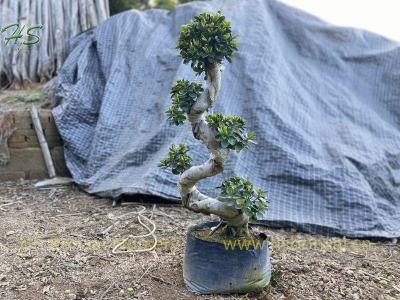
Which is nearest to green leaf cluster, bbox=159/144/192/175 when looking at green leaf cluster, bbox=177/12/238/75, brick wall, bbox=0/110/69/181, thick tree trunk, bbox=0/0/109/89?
green leaf cluster, bbox=177/12/238/75

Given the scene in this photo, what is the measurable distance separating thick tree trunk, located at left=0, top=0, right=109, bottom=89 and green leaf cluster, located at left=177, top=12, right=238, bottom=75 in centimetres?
341

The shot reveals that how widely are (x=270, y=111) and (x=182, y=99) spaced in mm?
1973

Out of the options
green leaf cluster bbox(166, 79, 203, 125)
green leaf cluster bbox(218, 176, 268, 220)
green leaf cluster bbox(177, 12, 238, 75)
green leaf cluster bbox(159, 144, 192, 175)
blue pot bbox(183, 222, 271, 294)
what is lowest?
blue pot bbox(183, 222, 271, 294)

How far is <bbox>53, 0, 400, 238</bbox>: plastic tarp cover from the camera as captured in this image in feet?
12.3

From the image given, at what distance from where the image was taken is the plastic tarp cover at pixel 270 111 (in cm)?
376

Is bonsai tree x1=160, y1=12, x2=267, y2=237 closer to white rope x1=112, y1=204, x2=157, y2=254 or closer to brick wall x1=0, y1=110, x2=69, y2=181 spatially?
white rope x1=112, y1=204, x2=157, y2=254

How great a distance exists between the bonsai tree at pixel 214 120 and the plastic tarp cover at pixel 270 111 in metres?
1.31

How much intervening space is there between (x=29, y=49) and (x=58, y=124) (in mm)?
1361

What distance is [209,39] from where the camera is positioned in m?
2.21

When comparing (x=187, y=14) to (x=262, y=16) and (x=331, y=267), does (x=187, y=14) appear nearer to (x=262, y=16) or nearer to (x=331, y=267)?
(x=262, y=16)

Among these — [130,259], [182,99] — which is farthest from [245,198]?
[130,259]

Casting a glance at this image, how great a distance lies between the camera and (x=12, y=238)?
3.19m

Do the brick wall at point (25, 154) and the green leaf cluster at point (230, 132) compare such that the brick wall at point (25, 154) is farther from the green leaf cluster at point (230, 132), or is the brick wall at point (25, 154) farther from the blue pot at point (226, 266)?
the green leaf cluster at point (230, 132)

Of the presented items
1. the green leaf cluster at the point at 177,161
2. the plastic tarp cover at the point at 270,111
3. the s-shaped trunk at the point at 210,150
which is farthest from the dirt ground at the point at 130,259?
the green leaf cluster at the point at 177,161
